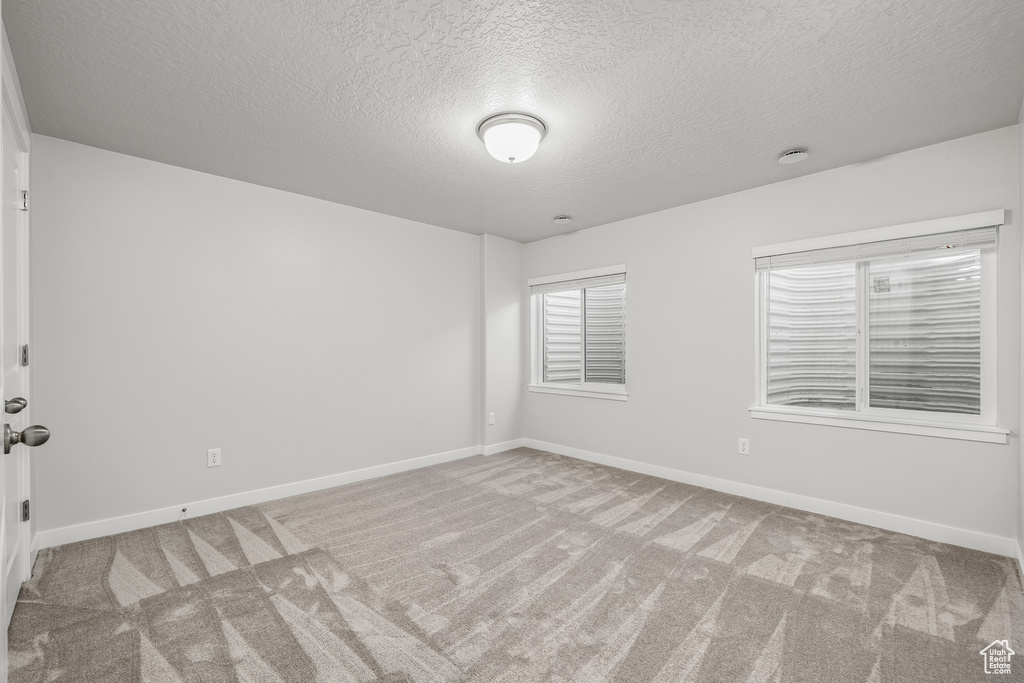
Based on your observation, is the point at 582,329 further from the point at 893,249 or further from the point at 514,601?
the point at 514,601

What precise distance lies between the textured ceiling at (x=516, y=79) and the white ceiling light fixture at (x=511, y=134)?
60 mm

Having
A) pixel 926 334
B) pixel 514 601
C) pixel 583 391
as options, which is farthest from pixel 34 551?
pixel 926 334

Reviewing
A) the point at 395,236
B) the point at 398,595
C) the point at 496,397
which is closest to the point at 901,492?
the point at 398,595

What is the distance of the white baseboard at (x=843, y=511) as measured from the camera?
106 inches

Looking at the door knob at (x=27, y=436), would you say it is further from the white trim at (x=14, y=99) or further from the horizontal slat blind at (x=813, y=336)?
the horizontal slat blind at (x=813, y=336)

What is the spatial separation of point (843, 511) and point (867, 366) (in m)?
0.99

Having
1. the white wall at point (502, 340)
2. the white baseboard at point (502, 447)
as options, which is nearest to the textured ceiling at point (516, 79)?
the white wall at point (502, 340)

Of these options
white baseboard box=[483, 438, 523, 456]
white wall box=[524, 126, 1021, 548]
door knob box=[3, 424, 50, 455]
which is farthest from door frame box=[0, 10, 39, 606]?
white wall box=[524, 126, 1021, 548]

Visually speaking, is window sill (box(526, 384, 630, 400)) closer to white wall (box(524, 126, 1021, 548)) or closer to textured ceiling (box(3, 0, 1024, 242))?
white wall (box(524, 126, 1021, 548))

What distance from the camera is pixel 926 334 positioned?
303 centimetres

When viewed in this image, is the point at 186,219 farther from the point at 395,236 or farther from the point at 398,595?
the point at 398,595

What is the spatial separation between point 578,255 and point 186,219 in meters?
3.36

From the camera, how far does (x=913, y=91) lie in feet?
7.50

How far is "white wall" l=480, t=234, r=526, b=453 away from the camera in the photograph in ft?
16.6
